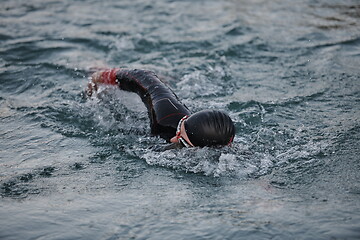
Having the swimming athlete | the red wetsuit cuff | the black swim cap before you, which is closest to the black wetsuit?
the swimming athlete

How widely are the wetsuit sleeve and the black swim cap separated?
564 millimetres

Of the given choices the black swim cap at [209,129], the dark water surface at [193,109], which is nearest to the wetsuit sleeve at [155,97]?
the dark water surface at [193,109]

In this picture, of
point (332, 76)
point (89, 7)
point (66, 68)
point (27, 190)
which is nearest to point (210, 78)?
point (332, 76)

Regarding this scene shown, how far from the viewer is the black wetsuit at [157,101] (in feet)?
18.9

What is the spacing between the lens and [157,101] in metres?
5.95

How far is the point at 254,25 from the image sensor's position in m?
11.3

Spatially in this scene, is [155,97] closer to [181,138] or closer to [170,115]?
[170,115]

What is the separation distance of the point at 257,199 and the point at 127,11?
934cm

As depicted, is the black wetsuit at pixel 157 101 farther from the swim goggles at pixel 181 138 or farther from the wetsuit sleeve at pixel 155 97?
the swim goggles at pixel 181 138

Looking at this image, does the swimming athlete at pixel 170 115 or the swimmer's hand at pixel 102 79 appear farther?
the swimmer's hand at pixel 102 79

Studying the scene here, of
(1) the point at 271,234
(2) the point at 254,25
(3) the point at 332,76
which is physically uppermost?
(2) the point at 254,25

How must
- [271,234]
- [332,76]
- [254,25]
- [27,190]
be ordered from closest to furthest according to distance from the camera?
[271,234] < [27,190] < [332,76] < [254,25]

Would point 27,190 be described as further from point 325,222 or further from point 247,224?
point 325,222

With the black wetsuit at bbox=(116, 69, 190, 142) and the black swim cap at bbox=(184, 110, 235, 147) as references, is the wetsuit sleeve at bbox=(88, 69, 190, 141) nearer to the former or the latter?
the black wetsuit at bbox=(116, 69, 190, 142)
